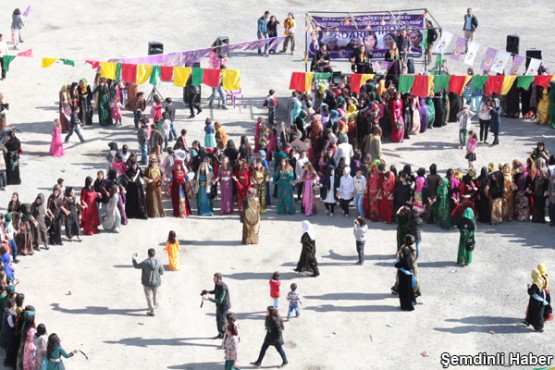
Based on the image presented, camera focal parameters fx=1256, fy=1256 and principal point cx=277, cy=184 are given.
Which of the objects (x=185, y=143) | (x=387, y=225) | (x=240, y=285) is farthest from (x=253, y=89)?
(x=240, y=285)

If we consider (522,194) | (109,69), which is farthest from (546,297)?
(109,69)

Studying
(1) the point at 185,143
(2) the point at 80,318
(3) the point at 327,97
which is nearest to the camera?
(2) the point at 80,318

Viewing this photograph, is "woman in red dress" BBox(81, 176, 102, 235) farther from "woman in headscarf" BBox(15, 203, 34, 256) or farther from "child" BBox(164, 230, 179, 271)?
"child" BBox(164, 230, 179, 271)

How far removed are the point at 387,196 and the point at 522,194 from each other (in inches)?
127

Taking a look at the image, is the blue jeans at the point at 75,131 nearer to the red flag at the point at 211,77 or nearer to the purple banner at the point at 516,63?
the red flag at the point at 211,77

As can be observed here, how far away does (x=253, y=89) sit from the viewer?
130ft

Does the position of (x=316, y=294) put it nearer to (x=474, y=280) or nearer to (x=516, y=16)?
(x=474, y=280)

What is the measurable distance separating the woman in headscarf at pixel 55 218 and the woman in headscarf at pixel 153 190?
2.50m

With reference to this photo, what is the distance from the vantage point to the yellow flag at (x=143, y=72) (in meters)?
34.4

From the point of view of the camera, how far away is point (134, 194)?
29547 millimetres

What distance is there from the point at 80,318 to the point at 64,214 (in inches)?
160

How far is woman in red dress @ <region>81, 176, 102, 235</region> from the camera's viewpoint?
28688mm

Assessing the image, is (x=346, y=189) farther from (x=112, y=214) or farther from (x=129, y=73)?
(x=129, y=73)

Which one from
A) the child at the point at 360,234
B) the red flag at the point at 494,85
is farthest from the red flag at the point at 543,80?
the child at the point at 360,234
